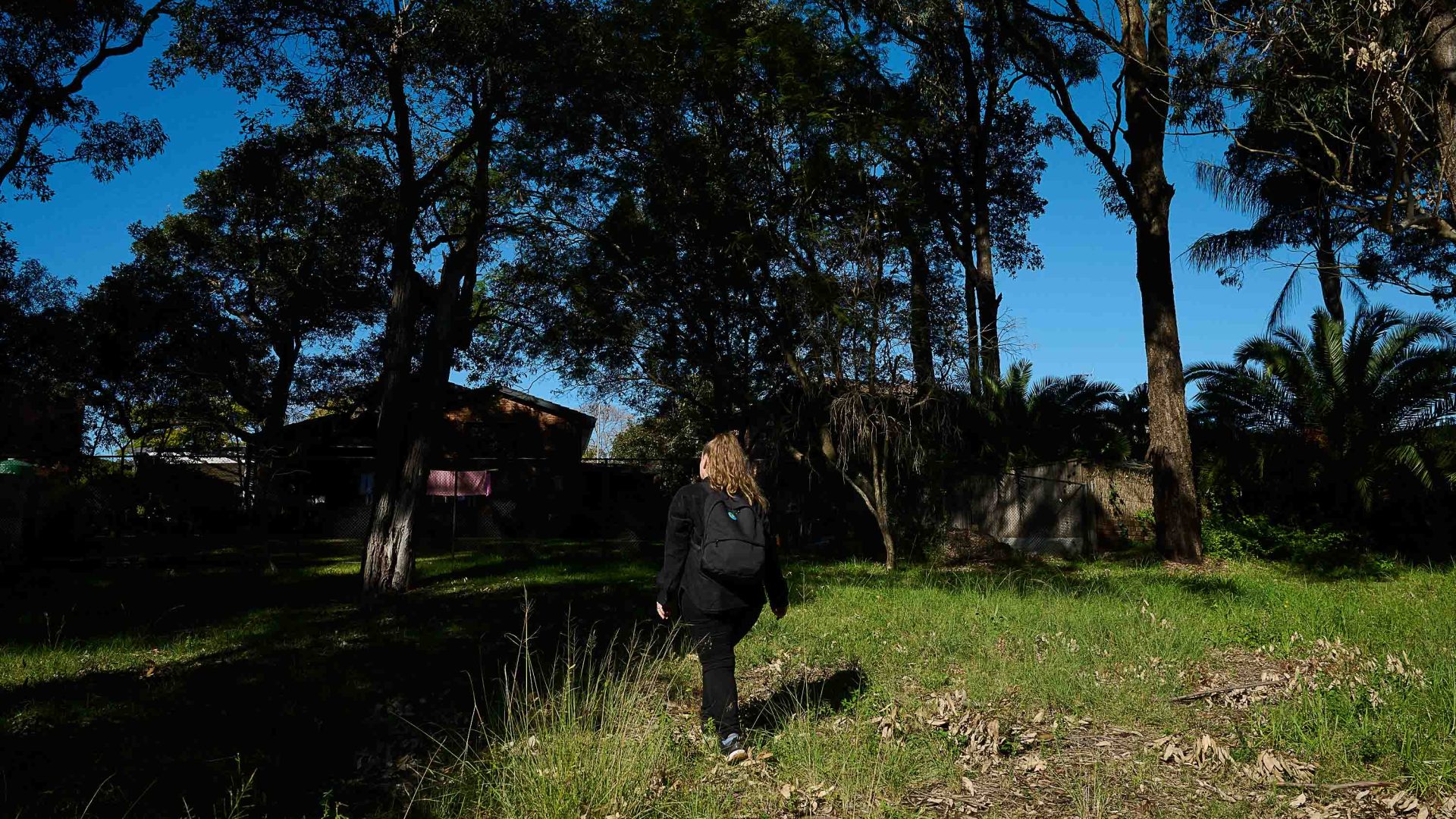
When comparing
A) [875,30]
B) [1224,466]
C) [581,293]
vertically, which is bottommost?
[1224,466]

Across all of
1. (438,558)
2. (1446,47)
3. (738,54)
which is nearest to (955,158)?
(738,54)

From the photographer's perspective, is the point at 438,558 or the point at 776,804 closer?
the point at 776,804

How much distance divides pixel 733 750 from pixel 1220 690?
3.07m

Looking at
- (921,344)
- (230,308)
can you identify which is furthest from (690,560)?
(230,308)

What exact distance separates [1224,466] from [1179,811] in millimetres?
13846

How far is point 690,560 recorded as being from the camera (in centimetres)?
485

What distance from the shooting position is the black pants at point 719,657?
465 centimetres

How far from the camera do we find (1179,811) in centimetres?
389

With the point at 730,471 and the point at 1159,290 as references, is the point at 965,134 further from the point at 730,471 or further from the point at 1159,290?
the point at 730,471

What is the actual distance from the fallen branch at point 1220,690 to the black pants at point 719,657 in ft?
8.50

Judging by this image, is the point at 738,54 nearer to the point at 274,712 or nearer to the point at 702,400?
the point at 702,400

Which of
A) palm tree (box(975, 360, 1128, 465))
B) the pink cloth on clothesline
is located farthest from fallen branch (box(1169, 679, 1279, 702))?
the pink cloth on clothesline

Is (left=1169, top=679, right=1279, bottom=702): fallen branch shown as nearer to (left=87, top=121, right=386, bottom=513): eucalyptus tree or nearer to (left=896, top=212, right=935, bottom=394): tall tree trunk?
(left=896, top=212, right=935, bottom=394): tall tree trunk

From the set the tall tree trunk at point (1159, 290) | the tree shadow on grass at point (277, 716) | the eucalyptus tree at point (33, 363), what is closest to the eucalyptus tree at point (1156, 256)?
the tall tree trunk at point (1159, 290)
